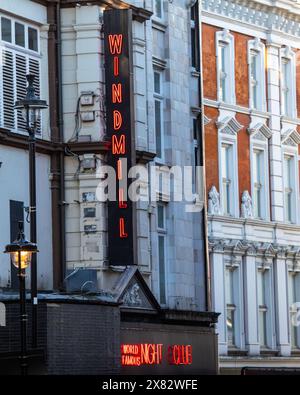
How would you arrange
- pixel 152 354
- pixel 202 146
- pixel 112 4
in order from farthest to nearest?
pixel 202 146
pixel 152 354
pixel 112 4

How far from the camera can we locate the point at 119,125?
38531 millimetres

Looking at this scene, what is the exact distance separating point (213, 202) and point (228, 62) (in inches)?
185

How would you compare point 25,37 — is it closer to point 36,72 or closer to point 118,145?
point 36,72

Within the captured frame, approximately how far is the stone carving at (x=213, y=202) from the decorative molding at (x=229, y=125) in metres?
2.00

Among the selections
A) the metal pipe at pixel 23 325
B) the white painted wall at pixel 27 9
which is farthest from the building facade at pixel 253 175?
the metal pipe at pixel 23 325

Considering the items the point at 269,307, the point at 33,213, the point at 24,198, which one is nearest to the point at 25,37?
the point at 24,198

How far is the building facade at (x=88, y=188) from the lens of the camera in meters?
36.0

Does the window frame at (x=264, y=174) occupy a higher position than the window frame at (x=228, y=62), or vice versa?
the window frame at (x=228, y=62)

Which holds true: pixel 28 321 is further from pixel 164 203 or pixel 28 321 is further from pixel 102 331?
pixel 164 203

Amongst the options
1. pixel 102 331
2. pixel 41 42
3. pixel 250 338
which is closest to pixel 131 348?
pixel 102 331

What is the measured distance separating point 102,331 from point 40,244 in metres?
2.49

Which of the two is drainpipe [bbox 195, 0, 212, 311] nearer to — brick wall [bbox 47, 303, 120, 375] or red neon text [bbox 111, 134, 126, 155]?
red neon text [bbox 111, 134, 126, 155]

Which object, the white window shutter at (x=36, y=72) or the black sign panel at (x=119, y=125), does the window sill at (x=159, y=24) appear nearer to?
the black sign panel at (x=119, y=125)

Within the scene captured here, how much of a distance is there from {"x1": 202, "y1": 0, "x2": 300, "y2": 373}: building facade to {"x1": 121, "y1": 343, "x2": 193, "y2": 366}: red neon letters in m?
7.06
